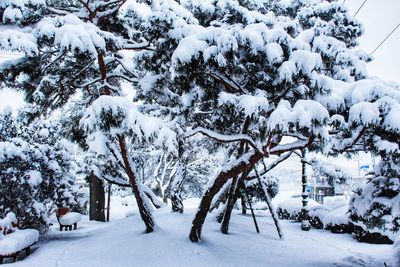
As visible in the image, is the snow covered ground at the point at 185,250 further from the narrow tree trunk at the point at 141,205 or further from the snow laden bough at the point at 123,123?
the snow laden bough at the point at 123,123

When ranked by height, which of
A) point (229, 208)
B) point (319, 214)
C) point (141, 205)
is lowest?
point (319, 214)

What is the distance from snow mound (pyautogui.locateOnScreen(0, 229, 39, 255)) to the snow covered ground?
13.0 inches

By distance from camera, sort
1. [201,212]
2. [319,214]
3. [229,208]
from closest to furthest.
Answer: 1. [201,212]
2. [229,208]
3. [319,214]

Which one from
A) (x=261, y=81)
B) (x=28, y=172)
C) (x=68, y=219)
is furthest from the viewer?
(x=68, y=219)

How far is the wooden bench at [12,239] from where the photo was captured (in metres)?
6.79

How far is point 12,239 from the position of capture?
702 centimetres

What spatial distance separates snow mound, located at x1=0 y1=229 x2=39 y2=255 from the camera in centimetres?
678

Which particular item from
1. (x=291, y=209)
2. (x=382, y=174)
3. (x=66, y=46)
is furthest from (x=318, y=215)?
(x=66, y=46)

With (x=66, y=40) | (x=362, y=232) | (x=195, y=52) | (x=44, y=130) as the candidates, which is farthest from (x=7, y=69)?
(x=362, y=232)

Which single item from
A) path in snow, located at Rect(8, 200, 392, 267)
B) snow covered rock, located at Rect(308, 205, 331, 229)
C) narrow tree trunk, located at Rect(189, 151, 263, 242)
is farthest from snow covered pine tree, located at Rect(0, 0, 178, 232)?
snow covered rock, located at Rect(308, 205, 331, 229)

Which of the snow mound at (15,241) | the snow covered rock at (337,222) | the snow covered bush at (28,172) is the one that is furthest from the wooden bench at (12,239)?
the snow covered rock at (337,222)

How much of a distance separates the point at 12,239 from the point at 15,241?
8 cm

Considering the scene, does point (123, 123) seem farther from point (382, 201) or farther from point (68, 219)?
point (68, 219)

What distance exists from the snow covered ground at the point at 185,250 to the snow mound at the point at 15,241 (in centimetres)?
33
